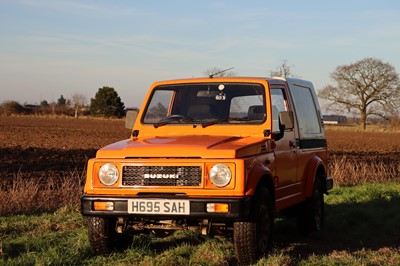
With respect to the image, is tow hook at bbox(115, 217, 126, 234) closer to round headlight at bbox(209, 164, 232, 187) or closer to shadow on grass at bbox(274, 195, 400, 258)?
round headlight at bbox(209, 164, 232, 187)

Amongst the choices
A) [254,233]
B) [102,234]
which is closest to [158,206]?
[102,234]

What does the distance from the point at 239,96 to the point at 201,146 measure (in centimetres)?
153

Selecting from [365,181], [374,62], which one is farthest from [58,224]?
[374,62]

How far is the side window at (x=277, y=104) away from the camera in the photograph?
23.7 feet

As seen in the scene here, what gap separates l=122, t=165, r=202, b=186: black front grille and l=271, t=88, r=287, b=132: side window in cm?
147

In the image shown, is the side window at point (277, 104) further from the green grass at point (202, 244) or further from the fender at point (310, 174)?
the green grass at point (202, 244)

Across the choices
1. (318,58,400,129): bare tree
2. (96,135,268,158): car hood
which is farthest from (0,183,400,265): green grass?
(318,58,400,129): bare tree

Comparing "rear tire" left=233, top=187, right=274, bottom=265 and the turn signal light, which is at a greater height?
the turn signal light

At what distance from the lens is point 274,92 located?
25.1 feet

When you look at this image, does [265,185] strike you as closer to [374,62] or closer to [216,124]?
[216,124]

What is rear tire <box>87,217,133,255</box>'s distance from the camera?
6461 mm

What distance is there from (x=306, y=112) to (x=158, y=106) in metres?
2.30

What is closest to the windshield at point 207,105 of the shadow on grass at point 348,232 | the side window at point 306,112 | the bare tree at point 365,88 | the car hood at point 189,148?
the car hood at point 189,148

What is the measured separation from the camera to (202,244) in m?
7.13
